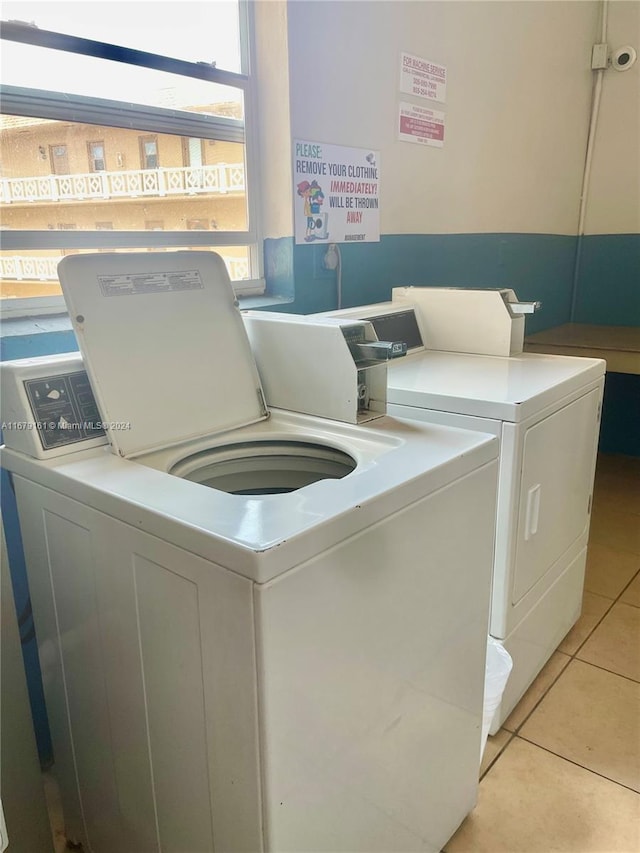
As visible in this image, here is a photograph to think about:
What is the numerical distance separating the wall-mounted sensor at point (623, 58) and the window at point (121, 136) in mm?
2418

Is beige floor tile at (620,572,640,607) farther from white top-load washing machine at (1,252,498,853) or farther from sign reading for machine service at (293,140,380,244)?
sign reading for machine service at (293,140,380,244)

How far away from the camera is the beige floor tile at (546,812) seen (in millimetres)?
1452

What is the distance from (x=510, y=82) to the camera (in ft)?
9.32

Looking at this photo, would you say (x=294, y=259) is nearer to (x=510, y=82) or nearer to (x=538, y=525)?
(x=538, y=525)

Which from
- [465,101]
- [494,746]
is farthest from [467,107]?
[494,746]

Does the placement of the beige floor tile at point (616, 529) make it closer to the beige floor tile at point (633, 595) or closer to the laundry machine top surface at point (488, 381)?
the beige floor tile at point (633, 595)

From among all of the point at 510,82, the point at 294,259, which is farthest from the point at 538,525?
the point at 510,82

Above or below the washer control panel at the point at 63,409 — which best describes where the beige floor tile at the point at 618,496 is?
below

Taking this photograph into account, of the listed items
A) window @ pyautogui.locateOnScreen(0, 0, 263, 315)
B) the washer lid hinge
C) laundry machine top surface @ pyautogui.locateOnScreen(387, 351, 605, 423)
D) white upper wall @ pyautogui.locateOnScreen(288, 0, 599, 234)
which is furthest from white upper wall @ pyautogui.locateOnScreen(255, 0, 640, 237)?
the washer lid hinge

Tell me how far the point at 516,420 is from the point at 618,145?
9.11ft

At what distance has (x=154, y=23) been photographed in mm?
1713

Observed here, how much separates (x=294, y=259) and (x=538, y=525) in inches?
42.3

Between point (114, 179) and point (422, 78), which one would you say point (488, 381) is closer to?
point (114, 179)

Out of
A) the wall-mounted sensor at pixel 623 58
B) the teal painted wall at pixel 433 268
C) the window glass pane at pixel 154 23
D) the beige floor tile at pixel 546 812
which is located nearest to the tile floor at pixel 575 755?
the beige floor tile at pixel 546 812
